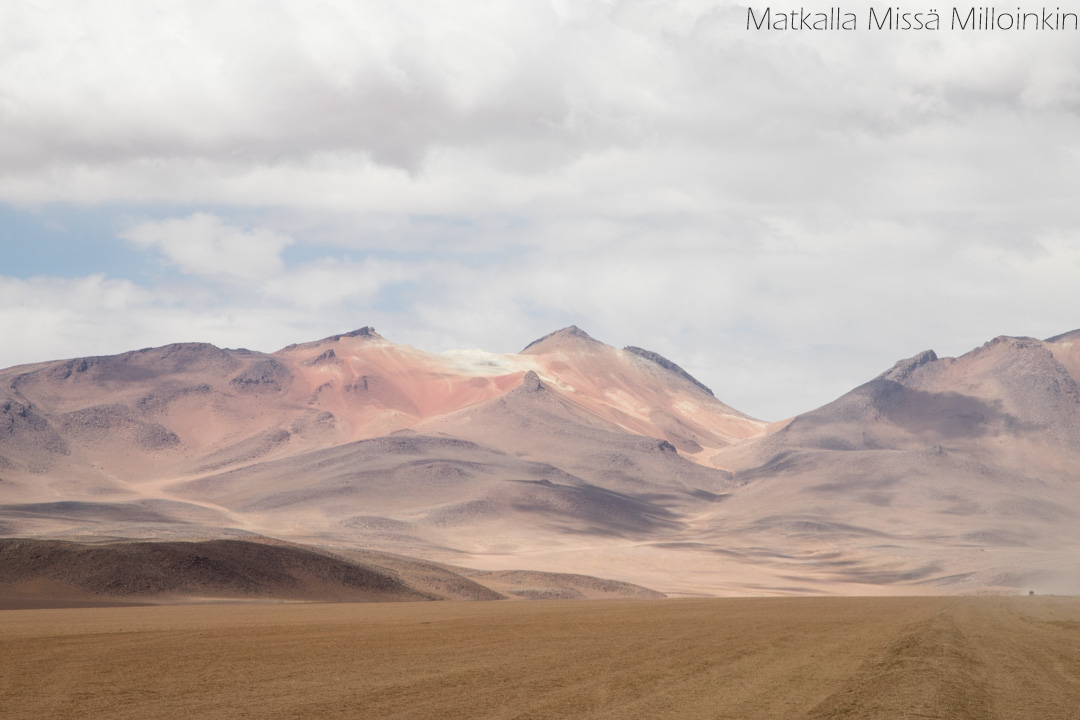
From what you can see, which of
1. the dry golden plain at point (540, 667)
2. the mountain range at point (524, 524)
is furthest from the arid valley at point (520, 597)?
the mountain range at point (524, 524)

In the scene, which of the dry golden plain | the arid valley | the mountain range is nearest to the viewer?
the dry golden plain

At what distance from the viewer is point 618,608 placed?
52.9 m

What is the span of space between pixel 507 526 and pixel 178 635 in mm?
114020

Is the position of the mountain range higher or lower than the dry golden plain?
higher

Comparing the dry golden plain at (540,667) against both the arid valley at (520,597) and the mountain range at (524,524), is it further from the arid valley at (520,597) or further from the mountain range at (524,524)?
the mountain range at (524,524)

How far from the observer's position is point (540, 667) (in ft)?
83.8

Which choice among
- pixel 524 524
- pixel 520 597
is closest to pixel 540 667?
pixel 520 597

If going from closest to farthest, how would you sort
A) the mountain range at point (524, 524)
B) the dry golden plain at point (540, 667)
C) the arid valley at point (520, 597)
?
1. the dry golden plain at point (540, 667)
2. the arid valley at point (520, 597)
3. the mountain range at point (524, 524)

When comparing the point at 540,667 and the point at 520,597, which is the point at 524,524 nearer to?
the point at 520,597

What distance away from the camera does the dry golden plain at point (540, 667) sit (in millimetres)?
19281

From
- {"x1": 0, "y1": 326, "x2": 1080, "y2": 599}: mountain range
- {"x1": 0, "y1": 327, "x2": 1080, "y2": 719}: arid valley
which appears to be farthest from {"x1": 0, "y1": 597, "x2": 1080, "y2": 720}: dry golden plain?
{"x1": 0, "y1": 326, "x2": 1080, "y2": 599}: mountain range

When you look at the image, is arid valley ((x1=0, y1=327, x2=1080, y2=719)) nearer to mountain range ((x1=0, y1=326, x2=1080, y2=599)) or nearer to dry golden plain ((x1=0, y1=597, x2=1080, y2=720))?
dry golden plain ((x1=0, y1=597, x2=1080, y2=720))

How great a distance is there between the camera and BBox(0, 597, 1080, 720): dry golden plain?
63.3 ft

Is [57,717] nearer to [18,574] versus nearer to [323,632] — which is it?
[323,632]
